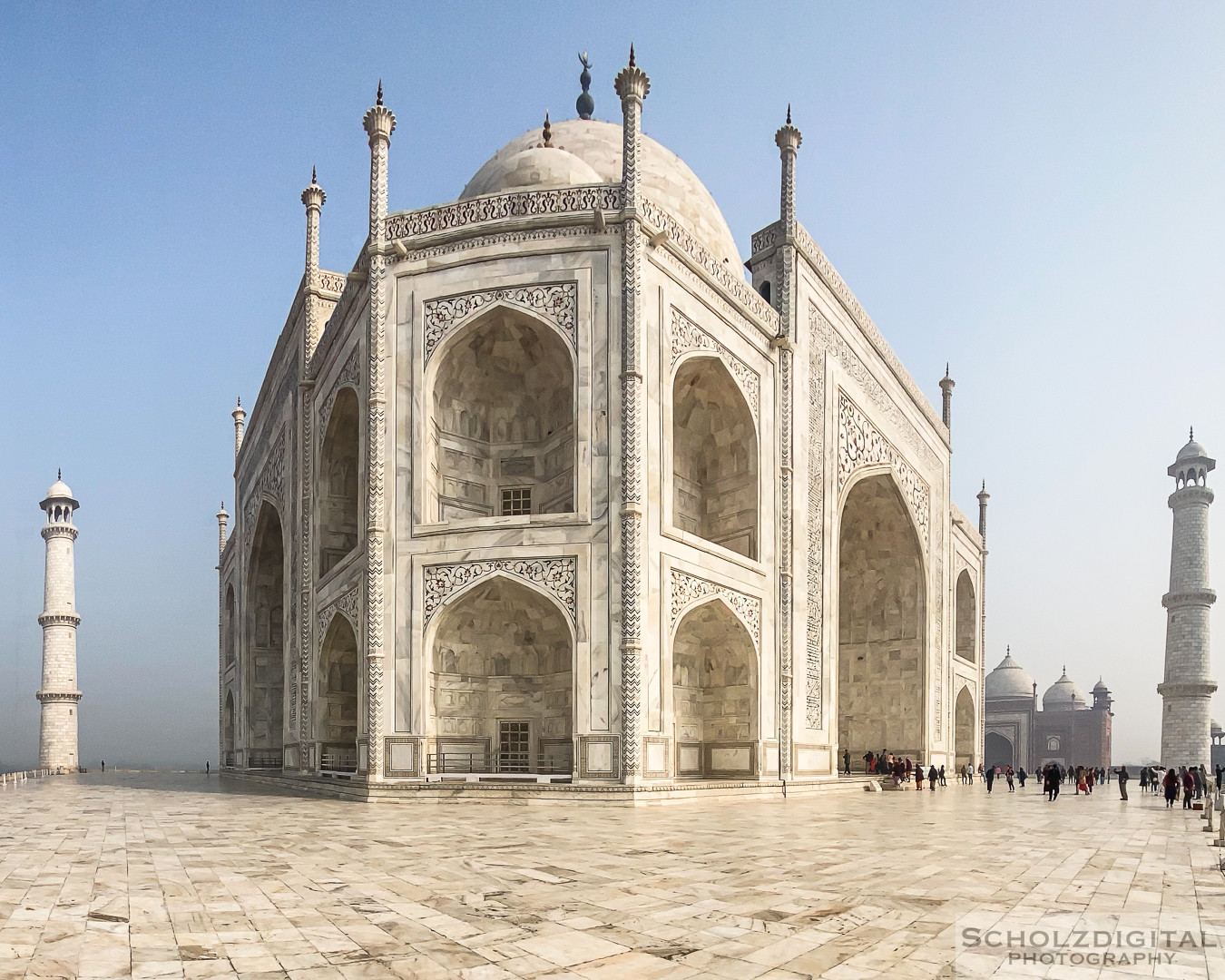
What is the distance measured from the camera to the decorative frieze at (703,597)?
16.9 meters

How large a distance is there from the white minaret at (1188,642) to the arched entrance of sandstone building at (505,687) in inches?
1479

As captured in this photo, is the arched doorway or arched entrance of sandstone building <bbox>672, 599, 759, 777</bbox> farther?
the arched doorway

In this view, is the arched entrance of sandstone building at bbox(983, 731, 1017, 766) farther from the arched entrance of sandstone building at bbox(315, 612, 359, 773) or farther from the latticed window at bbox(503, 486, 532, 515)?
the latticed window at bbox(503, 486, 532, 515)

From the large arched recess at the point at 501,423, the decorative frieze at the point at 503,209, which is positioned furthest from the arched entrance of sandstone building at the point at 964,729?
the decorative frieze at the point at 503,209

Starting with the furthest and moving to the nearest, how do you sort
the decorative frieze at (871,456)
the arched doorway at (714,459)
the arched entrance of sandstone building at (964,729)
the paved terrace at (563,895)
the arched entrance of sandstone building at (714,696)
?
the arched entrance of sandstone building at (964,729), the decorative frieze at (871,456), the arched doorway at (714,459), the arched entrance of sandstone building at (714,696), the paved terrace at (563,895)

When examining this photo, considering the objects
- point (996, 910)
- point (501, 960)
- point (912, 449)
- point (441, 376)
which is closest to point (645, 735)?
point (441, 376)

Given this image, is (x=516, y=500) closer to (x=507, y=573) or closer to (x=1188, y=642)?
(x=507, y=573)

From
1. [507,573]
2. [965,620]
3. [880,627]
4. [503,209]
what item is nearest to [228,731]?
[880,627]

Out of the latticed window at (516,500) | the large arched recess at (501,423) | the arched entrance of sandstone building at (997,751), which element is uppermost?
the large arched recess at (501,423)

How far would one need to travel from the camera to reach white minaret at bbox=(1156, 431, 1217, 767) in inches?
1767

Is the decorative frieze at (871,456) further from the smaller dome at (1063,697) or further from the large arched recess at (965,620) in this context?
the smaller dome at (1063,697)

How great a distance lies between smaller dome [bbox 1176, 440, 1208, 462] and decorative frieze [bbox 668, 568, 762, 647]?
133ft

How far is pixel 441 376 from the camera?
713 inches

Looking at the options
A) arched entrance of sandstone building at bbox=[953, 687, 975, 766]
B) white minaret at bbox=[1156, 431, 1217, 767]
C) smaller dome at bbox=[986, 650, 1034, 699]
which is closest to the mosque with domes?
smaller dome at bbox=[986, 650, 1034, 699]
